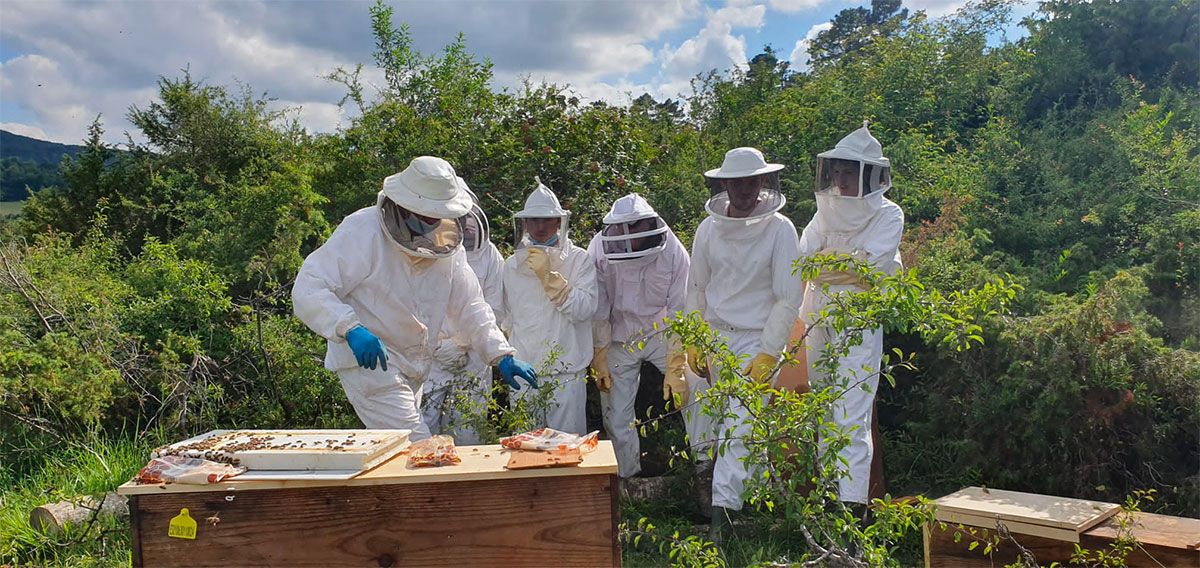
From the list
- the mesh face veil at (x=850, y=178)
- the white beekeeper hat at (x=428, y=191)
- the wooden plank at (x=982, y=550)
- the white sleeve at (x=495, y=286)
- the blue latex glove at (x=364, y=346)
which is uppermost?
the mesh face veil at (x=850, y=178)

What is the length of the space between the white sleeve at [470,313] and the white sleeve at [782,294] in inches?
58.6

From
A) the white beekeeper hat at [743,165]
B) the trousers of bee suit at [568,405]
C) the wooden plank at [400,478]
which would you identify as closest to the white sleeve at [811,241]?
the white beekeeper hat at [743,165]

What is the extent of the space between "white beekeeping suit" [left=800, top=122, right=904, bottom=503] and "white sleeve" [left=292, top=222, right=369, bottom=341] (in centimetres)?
237

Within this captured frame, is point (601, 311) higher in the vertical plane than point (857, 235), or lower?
lower

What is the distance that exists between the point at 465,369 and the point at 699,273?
5.38ft

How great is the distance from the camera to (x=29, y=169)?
46.4 feet

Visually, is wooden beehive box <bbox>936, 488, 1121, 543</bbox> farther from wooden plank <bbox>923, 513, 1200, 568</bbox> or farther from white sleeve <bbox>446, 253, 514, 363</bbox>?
white sleeve <bbox>446, 253, 514, 363</bbox>

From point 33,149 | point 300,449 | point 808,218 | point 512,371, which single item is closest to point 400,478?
point 300,449

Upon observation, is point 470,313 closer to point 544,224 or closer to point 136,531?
point 544,224

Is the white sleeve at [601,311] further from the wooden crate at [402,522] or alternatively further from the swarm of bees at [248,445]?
the wooden crate at [402,522]

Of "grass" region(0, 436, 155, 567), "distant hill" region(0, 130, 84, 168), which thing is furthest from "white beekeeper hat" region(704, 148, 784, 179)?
"distant hill" region(0, 130, 84, 168)

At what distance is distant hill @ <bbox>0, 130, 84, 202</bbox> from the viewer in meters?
12.6

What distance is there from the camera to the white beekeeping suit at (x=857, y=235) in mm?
4598

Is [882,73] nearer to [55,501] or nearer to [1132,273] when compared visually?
[1132,273]
